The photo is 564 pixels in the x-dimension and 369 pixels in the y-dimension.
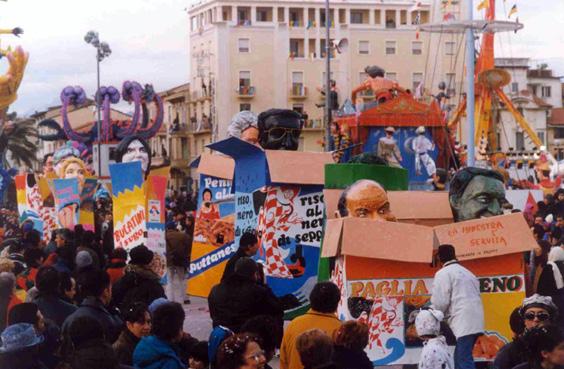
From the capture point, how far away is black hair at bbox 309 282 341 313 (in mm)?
8070

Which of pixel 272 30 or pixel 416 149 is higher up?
pixel 272 30

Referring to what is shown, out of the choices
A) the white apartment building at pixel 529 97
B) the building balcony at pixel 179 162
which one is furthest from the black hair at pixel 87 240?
the building balcony at pixel 179 162

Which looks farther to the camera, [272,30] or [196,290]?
[272,30]

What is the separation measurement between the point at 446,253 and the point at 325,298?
6.99 ft

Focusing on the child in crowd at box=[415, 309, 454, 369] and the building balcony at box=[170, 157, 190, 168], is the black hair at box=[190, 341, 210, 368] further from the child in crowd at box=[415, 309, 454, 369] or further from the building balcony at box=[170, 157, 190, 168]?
the building balcony at box=[170, 157, 190, 168]

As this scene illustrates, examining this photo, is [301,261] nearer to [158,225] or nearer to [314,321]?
[158,225]

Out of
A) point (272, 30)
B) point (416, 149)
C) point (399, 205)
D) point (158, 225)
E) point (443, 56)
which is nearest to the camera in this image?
point (399, 205)

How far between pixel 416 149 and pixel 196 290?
23170 millimetres

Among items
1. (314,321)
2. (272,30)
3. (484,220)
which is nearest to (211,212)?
(484,220)

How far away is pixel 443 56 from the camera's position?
7506 cm

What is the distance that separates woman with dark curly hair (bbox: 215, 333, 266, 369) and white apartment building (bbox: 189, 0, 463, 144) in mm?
53247

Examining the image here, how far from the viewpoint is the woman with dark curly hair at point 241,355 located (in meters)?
6.54

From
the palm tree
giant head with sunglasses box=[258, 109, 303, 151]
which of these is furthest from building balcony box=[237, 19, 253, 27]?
giant head with sunglasses box=[258, 109, 303, 151]

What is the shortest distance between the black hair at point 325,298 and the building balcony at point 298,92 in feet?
205
